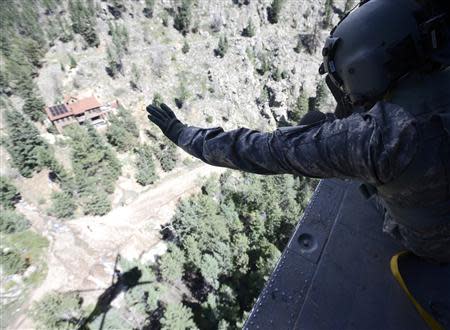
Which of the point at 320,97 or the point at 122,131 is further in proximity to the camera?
the point at 320,97

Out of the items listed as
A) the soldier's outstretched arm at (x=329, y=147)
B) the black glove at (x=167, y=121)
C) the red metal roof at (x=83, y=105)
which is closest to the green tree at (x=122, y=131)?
the red metal roof at (x=83, y=105)

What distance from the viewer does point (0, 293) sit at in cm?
2773

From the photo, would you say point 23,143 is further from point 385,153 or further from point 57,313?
point 385,153

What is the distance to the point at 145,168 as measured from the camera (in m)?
36.8

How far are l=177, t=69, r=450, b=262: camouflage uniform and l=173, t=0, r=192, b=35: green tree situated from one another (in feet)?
193

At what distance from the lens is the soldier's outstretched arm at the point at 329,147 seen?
7.61 feet

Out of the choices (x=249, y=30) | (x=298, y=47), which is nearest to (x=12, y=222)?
(x=249, y=30)

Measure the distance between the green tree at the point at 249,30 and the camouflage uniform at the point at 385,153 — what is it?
6238cm

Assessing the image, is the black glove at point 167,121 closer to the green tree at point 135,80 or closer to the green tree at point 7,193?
the green tree at point 7,193

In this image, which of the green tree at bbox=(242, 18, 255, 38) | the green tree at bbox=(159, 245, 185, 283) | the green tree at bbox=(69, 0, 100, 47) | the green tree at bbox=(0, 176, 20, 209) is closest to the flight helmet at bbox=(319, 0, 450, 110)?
the green tree at bbox=(159, 245, 185, 283)

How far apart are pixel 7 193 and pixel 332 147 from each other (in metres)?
39.1

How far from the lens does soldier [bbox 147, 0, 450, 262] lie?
7.81 feet

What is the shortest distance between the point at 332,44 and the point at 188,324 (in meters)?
22.3

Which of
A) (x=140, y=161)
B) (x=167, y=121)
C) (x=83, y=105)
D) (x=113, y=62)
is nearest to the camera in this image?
(x=167, y=121)
